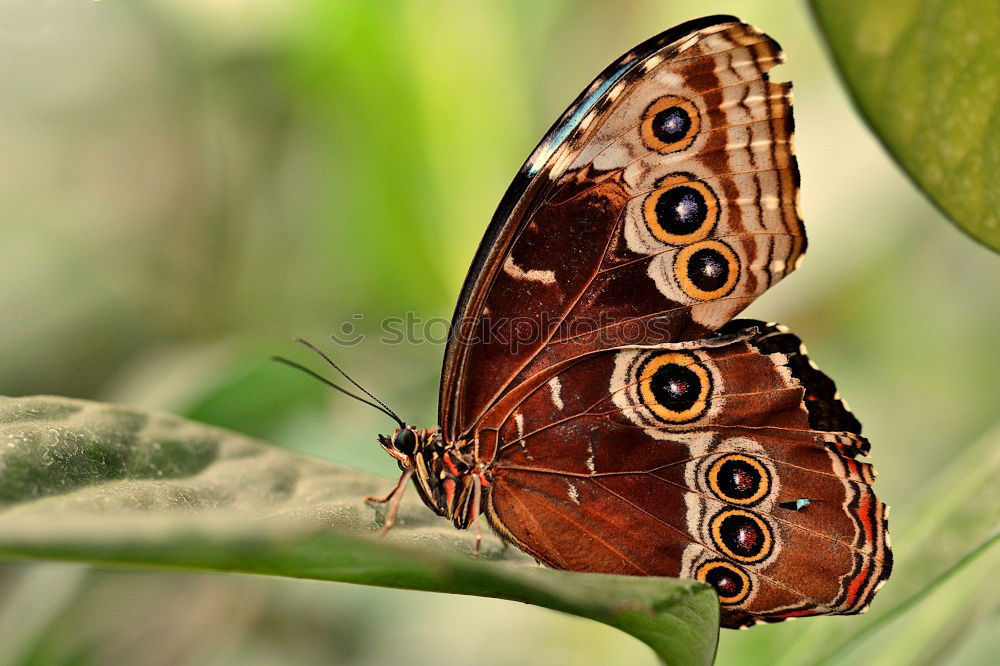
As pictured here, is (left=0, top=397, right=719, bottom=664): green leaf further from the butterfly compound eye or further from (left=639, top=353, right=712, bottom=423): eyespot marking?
(left=639, top=353, right=712, bottom=423): eyespot marking

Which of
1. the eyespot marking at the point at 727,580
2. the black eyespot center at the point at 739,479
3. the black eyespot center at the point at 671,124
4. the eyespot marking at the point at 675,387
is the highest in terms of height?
the black eyespot center at the point at 671,124

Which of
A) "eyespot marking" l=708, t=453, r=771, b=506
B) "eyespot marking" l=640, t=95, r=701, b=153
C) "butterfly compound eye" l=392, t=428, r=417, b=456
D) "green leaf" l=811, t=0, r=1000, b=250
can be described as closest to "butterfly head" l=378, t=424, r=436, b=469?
"butterfly compound eye" l=392, t=428, r=417, b=456

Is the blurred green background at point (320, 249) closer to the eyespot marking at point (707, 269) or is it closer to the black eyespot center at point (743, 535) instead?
the black eyespot center at point (743, 535)

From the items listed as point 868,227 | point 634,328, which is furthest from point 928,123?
point 868,227

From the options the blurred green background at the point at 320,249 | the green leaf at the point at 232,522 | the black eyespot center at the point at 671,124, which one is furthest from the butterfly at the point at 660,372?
the blurred green background at the point at 320,249

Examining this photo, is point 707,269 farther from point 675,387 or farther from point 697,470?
point 697,470

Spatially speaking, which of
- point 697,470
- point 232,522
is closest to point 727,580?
point 697,470

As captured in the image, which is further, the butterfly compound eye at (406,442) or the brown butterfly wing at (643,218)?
the butterfly compound eye at (406,442)

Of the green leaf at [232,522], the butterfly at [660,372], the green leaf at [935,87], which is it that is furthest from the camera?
the butterfly at [660,372]
